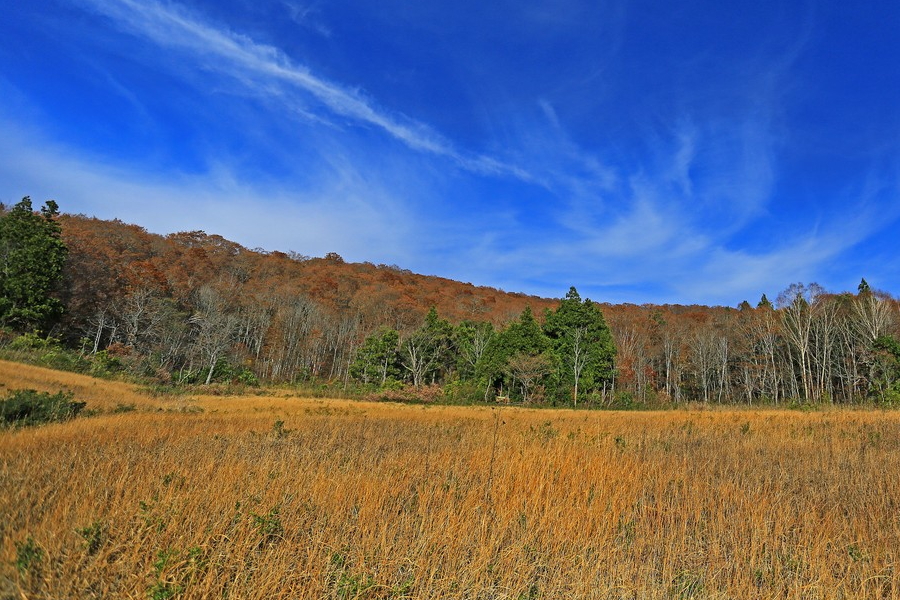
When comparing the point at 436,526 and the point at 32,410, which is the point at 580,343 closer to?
the point at 32,410

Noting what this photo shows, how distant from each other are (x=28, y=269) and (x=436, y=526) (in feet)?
168

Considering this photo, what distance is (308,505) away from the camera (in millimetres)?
4422

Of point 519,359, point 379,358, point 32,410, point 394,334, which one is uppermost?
point 394,334

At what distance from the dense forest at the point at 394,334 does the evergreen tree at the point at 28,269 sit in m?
0.13

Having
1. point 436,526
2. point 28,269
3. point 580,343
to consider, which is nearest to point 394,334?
point 580,343

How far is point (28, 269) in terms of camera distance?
3841 cm

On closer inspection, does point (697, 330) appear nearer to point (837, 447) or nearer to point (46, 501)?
point (837, 447)

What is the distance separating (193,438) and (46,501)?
4.92 m

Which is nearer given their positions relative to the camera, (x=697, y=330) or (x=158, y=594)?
(x=158, y=594)

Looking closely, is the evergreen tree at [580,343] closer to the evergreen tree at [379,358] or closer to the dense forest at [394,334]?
the dense forest at [394,334]

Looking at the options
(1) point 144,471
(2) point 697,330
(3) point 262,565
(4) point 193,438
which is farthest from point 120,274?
(2) point 697,330

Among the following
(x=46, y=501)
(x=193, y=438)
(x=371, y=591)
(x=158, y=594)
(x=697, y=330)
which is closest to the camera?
(x=158, y=594)

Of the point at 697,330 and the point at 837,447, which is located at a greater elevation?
the point at 697,330

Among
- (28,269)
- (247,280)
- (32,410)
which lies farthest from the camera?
(247,280)
